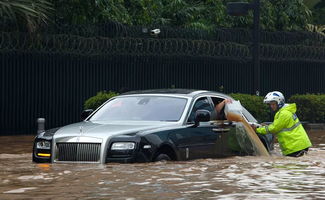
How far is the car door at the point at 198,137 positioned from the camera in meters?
15.4

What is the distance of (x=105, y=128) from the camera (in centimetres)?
1489

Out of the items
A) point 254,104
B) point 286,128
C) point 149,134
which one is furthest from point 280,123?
point 254,104

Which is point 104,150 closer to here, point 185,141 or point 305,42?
point 185,141

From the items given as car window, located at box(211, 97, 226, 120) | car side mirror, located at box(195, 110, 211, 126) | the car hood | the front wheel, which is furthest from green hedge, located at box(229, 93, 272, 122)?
the front wheel

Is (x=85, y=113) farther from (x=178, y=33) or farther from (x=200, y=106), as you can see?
(x=178, y=33)

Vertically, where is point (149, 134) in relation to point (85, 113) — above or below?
below

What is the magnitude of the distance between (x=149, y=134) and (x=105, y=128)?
661 mm

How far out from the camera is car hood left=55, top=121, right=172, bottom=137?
→ 14.6m

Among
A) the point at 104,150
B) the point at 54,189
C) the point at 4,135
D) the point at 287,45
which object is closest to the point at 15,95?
the point at 4,135

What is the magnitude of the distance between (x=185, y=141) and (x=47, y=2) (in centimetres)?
1140

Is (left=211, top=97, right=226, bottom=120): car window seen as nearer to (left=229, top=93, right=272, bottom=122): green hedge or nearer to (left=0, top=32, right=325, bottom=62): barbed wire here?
(left=0, top=32, right=325, bottom=62): barbed wire

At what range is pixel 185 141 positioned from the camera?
15477 millimetres

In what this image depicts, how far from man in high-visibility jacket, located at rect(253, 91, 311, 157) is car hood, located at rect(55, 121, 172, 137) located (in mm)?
2080

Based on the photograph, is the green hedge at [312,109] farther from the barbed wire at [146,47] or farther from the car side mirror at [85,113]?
the car side mirror at [85,113]
